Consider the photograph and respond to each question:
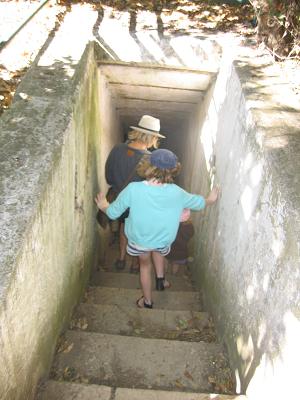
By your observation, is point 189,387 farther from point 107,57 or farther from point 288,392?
point 107,57

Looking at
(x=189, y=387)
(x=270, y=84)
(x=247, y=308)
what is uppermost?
(x=270, y=84)

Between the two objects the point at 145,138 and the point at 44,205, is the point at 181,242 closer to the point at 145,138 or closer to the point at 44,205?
the point at 145,138

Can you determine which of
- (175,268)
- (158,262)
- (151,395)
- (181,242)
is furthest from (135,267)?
(151,395)

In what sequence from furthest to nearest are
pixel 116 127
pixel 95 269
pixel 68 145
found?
pixel 116 127 < pixel 95 269 < pixel 68 145

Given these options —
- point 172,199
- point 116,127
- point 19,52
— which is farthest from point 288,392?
point 116,127

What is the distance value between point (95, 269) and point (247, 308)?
11.1 ft

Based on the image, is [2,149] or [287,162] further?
[2,149]

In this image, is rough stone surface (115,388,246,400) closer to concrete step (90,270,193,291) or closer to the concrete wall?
the concrete wall

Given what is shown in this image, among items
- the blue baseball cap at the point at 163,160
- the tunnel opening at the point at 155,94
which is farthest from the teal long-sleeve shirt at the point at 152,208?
the tunnel opening at the point at 155,94

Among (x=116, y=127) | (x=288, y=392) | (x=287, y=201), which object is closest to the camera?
(x=288, y=392)

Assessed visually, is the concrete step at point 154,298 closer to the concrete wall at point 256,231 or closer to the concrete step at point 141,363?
the concrete wall at point 256,231

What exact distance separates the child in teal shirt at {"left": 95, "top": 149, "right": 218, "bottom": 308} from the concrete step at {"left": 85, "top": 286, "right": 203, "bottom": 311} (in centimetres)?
99

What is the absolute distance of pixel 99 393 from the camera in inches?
119

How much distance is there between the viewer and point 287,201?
8.38ft
